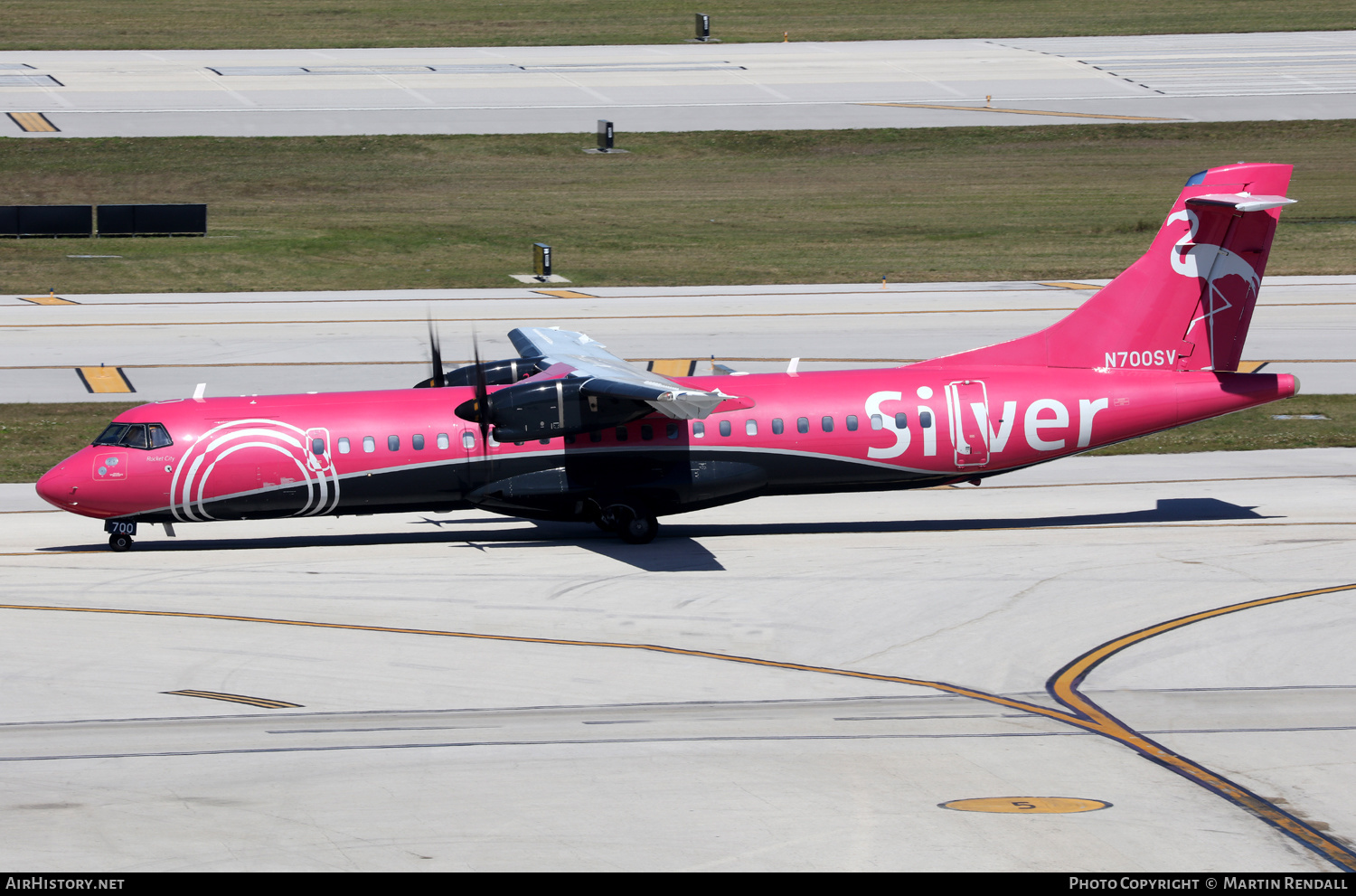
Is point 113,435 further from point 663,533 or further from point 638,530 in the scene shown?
point 663,533

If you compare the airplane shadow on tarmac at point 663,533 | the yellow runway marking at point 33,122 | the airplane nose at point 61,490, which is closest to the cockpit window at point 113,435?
the airplane nose at point 61,490

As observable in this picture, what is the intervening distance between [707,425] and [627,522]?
8.12ft

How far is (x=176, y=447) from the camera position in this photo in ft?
89.4

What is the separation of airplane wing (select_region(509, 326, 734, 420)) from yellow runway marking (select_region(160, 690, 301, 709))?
8.59 metres

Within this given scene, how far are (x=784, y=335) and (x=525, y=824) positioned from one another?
31393mm

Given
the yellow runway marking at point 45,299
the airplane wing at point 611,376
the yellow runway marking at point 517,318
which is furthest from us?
the yellow runway marking at point 45,299

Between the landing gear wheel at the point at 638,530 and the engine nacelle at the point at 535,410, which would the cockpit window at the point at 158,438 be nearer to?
the engine nacelle at the point at 535,410

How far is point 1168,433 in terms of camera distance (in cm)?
3759

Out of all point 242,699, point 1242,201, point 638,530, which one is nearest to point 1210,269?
point 1242,201

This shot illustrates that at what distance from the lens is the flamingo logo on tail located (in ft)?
96.6

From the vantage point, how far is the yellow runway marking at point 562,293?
52.0 metres

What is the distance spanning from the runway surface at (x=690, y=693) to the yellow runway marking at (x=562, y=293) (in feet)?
74.2

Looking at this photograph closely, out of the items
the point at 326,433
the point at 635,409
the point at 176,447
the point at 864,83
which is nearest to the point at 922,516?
the point at 635,409

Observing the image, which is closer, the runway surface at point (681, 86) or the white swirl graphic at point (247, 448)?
the white swirl graphic at point (247, 448)
